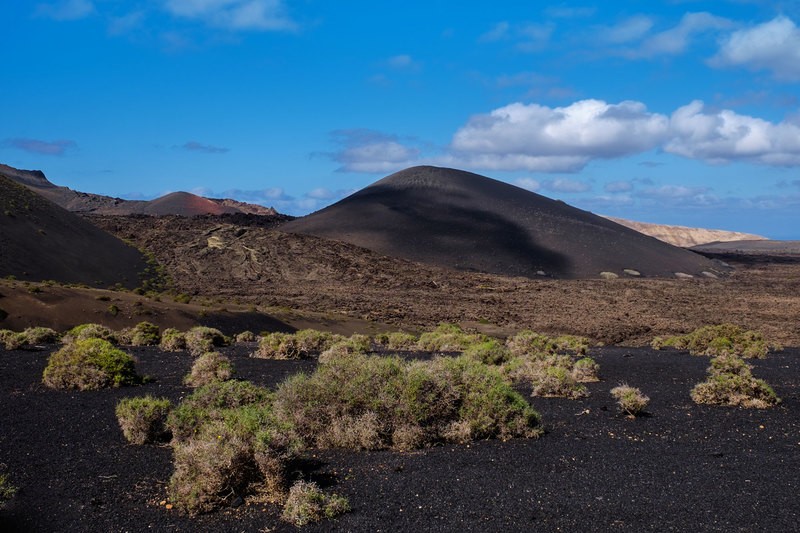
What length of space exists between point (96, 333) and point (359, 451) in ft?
39.9

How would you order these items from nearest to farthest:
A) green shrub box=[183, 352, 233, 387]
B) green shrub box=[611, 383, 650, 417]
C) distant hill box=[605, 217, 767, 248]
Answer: green shrub box=[611, 383, 650, 417] < green shrub box=[183, 352, 233, 387] < distant hill box=[605, 217, 767, 248]

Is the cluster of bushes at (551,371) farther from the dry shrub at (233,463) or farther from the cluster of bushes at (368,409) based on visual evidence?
the dry shrub at (233,463)

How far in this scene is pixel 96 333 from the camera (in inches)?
699

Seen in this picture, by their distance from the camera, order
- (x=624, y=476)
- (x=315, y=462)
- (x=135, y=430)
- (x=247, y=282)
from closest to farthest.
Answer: (x=624, y=476)
(x=315, y=462)
(x=135, y=430)
(x=247, y=282)

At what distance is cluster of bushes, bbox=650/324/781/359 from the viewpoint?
19125mm

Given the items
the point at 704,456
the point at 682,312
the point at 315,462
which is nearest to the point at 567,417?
the point at 704,456

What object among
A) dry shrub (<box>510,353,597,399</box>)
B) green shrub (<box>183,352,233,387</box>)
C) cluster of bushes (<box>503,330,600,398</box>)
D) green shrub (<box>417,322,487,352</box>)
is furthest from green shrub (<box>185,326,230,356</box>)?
dry shrub (<box>510,353,597,399</box>)

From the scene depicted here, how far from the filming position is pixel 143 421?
27.1ft

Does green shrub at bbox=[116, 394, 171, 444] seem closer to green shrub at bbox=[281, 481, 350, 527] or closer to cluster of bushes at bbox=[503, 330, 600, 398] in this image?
green shrub at bbox=[281, 481, 350, 527]

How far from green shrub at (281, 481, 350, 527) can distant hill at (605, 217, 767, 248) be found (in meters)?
168

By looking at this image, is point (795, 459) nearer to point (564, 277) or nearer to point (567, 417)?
point (567, 417)

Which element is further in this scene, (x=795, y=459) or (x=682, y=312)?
(x=682, y=312)

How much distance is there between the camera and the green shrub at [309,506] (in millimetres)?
5781

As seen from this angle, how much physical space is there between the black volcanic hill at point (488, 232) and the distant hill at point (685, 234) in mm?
82589
